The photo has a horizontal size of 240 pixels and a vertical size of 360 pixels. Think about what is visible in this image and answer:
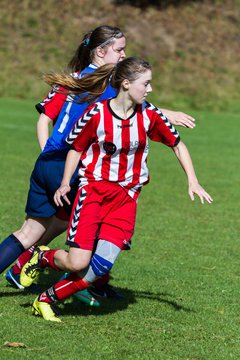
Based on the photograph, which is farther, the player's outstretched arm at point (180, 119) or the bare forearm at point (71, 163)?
the player's outstretched arm at point (180, 119)

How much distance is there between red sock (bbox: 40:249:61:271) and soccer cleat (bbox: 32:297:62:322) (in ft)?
0.82

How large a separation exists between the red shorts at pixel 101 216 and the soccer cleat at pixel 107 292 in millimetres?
852

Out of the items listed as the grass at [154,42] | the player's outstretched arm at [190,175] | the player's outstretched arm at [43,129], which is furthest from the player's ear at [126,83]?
the grass at [154,42]

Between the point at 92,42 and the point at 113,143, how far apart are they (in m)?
1.00

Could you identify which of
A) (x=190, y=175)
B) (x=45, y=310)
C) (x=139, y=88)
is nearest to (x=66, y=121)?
(x=139, y=88)

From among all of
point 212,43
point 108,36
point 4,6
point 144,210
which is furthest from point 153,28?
point 108,36

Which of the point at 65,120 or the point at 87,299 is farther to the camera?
the point at 65,120

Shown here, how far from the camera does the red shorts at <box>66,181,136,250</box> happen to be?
17.4 ft

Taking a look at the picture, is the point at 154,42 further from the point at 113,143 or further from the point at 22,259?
the point at 113,143

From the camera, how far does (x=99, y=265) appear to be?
5.34 metres

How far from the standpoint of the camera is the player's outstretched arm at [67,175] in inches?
210

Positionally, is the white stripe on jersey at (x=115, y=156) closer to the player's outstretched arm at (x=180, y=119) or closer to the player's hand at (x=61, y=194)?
the player's hand at (x=61, y=194)

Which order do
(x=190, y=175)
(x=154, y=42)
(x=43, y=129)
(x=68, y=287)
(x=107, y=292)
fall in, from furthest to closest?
(x=154, y=42) < (x=107, y=292) < (x=43, y=129) < (x=190, y=175) < (x=68, y=287)

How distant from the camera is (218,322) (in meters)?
5.56
